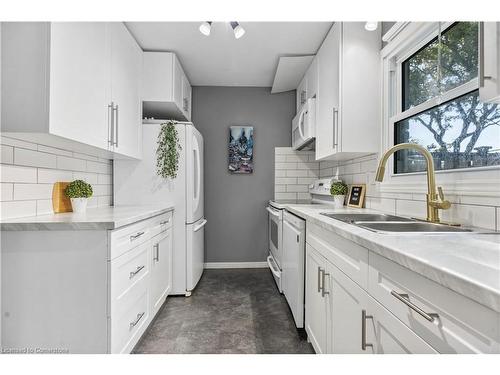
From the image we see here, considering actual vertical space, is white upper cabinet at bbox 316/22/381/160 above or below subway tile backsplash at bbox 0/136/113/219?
above

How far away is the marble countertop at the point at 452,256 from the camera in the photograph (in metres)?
0.52

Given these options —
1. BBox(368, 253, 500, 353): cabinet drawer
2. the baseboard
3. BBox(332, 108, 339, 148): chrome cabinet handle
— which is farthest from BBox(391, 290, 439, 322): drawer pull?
the baseboard

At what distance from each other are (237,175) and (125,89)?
1.85m

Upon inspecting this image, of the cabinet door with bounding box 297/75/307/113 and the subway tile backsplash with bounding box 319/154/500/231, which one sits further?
the cabinet door with bounding box 297/75/307/113

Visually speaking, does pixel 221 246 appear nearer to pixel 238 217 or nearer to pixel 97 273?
pixel 238 217

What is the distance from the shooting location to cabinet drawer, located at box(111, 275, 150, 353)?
1510 mm

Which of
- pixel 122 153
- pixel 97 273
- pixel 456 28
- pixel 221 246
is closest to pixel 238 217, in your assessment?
pixel 221 246

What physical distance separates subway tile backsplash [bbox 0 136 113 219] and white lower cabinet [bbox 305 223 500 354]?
1690 millimetres

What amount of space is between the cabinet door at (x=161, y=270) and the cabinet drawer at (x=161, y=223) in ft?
0.18

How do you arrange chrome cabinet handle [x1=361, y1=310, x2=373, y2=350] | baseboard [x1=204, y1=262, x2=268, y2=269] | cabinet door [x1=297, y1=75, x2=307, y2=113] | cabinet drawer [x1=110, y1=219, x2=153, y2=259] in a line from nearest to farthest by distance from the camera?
chrome cabinet handle [x1=361, y1=310, x2=373, y2=350] < cabinet drawer [x1=110, y1=219, x2=153, y2=259] < cabinet door [x1=297, y1=75, x2=307, y2=113] < baseboard [x1=204, y1=262, x2=268, y2=269]

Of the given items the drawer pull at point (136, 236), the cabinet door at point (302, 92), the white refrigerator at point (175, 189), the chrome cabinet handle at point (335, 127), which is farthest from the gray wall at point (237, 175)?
the drawer pull at point (136, 236)

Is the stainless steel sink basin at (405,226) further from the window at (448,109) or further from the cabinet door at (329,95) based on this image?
the cabinet door at (329,95)

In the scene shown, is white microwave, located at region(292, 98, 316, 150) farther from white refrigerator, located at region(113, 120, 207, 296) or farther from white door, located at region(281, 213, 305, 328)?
white refrigerator, located at region(113, 120, 207, 296)

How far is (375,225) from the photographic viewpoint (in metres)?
1.45
